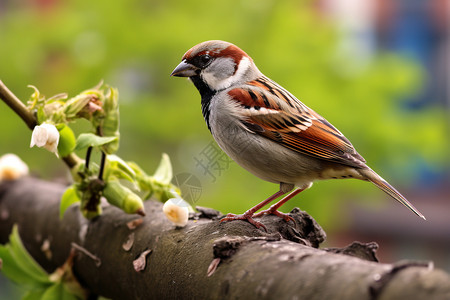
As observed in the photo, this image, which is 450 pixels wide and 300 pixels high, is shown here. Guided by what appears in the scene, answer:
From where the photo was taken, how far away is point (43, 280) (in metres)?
1.86

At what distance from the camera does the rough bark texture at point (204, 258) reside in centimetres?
87

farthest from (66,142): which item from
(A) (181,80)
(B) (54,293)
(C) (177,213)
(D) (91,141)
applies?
(A) (181,80)

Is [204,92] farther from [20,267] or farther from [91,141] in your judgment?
[20,267]

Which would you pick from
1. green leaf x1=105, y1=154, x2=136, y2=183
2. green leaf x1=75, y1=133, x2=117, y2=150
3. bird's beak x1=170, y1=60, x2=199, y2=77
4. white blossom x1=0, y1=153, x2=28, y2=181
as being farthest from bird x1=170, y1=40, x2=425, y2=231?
white blossom x1=0, y1=153, x2=28, y2=181

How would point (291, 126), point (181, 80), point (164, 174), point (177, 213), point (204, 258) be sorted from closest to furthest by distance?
point (204, 258) → point (177, 213) → point (164, 174) → point (291, 126) → point (181, 80)

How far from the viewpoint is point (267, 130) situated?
1.95 meters

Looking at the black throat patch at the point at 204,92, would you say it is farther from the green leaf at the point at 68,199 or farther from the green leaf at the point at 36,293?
the green leaf at the point at 36,293

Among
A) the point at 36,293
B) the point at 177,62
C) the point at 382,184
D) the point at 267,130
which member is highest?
the point at 267,130

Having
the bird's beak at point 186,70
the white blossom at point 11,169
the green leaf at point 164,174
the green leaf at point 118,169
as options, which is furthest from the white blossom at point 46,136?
the white blossom at point 11,169

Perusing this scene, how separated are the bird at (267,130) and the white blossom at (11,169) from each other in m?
0.84

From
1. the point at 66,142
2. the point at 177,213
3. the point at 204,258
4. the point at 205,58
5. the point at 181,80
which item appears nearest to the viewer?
the point at 204,258

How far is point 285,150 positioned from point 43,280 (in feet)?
2.89

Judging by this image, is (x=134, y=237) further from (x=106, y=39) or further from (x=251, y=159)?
(x=106, y=39)

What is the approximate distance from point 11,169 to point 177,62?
2812 millimetres
